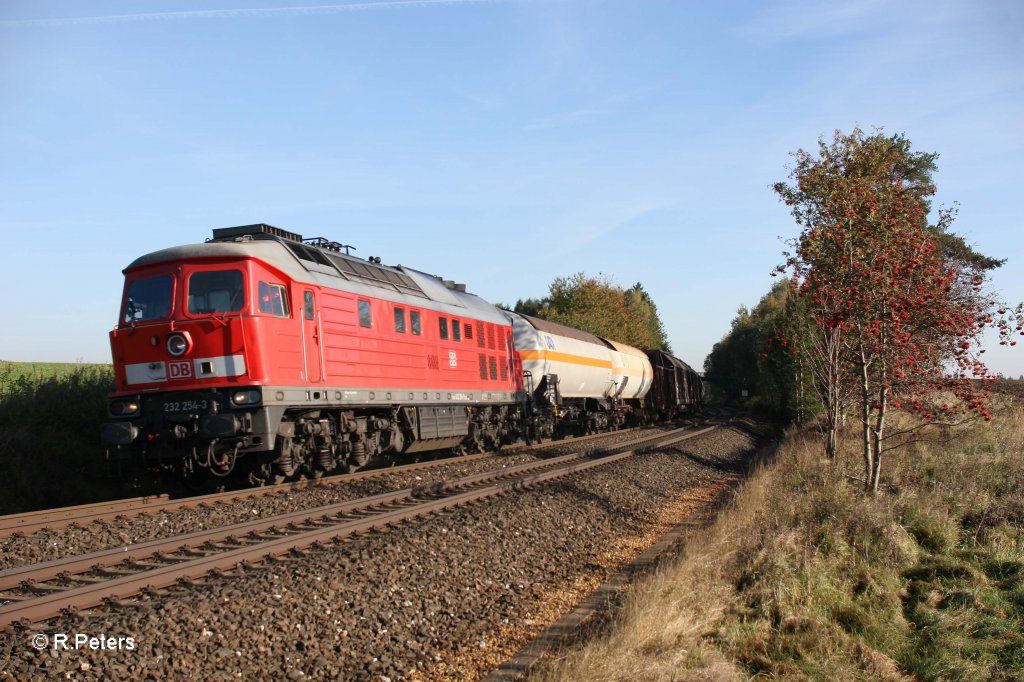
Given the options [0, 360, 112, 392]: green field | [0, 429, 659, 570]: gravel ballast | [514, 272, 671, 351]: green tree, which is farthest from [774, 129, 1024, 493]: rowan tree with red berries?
[514, 272, 671, 351]: green tree

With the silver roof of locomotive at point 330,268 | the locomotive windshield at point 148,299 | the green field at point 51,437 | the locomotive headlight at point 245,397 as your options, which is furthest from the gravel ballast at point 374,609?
the green field at point 51,437

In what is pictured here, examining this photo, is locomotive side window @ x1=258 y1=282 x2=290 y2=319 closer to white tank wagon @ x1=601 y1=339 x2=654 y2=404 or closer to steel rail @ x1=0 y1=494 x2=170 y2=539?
steel rail @ x1=0 y1=494 x2=170 y2=539

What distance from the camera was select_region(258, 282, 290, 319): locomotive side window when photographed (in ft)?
40.7

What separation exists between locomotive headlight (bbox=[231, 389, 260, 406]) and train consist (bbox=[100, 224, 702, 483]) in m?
0.02

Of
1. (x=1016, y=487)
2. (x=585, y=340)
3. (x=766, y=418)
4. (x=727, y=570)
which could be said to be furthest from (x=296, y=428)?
(x=766, y=418)

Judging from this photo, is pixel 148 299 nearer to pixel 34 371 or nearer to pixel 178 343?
pixel 178 343

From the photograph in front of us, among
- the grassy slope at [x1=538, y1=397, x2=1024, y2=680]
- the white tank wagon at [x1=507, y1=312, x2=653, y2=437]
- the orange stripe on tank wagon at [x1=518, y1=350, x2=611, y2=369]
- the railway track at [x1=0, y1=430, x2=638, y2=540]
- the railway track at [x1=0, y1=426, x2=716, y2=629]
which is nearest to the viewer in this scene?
the railway track at [x1=0, y1=426, x2=716, y2=629]

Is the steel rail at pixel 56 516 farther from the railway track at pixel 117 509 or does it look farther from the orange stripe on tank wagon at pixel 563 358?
the orange stripe on tank wagon at pixel 563 358

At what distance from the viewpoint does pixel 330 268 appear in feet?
48.1

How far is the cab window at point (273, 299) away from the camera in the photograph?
12.4 meters

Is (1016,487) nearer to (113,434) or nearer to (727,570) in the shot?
(727,570)

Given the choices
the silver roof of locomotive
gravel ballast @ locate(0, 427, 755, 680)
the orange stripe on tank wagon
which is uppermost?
the silver roof of locomotive

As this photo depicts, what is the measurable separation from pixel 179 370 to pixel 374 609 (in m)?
6.66

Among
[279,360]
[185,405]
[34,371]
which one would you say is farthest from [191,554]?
[34,371]
